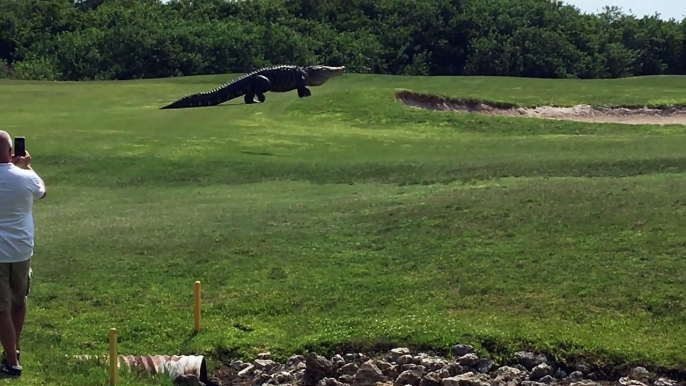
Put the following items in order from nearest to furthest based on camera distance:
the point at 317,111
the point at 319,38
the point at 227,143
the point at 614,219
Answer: the point at 614,219 < the point at 227,143 < the point at 317,111 < the point at 319,38

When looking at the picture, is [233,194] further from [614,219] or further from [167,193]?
[614,219]

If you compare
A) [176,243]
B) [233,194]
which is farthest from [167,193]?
[176,243]

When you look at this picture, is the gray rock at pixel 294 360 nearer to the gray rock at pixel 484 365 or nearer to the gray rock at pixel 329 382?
the gray rock at pixel 329 382

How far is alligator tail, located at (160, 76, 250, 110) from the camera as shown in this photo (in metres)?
32.1

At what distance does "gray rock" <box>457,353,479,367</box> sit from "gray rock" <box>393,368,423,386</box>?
0.45 m

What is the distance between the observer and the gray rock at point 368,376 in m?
9.66

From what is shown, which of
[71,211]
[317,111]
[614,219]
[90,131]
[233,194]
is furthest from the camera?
[317,111]

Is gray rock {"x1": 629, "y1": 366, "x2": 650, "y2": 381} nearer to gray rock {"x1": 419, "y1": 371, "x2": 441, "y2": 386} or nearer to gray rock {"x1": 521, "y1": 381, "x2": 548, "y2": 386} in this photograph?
gray rock {"x1": 521, "y1": 381, "x2": 548, "y2": 386}

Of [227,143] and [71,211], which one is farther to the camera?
[227,143]

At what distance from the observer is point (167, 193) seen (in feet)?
62.7

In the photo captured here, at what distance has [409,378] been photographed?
963 cm

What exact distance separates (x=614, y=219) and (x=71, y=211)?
29.3 ft

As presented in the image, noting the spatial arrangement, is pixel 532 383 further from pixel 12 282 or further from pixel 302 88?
pixel 302 88

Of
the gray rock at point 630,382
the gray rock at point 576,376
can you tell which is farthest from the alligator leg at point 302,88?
the gray rock at point 630,382
